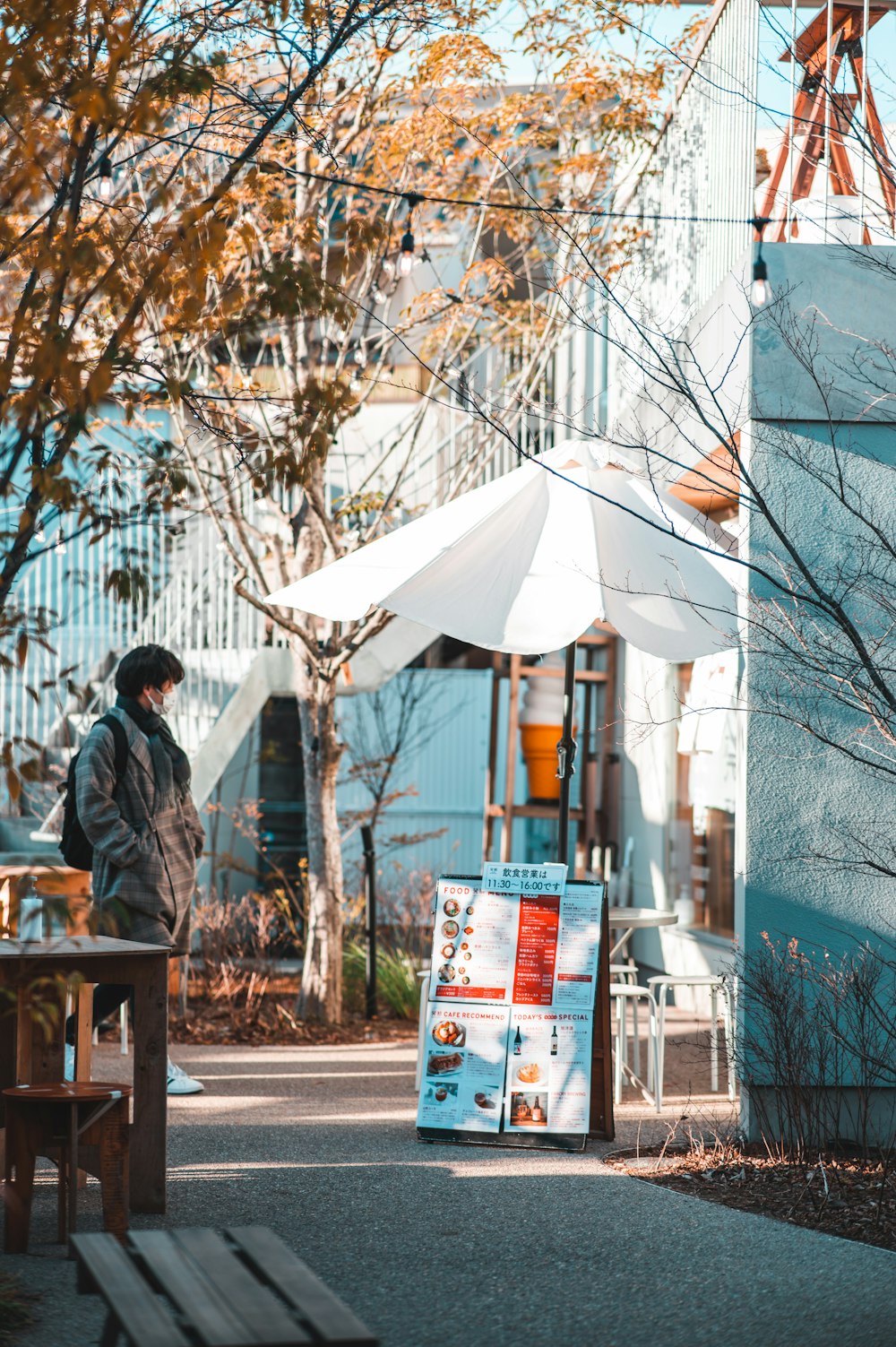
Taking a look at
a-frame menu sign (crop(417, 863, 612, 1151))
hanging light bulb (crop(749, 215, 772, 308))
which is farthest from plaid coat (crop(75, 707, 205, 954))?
hanging light bulb (crop(749, 215, 772, 308))

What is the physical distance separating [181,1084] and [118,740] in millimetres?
2002

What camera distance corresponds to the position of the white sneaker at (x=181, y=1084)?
24.3ft

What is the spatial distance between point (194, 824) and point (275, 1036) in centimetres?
261

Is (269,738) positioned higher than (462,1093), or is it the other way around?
(269,738)

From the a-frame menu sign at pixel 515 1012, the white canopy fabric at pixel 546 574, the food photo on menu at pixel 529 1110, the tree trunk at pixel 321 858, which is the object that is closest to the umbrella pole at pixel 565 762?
the a-frame menu sign at pixel 515 1012

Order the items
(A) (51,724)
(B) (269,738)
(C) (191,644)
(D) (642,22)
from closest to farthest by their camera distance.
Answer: (D) (642,22) → (C) (191,644) → (A) (51,724) → (B) (269,738)

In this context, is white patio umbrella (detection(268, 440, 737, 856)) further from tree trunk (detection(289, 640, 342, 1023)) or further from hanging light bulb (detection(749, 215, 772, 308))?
tree trunk (detection(289, 640, 342, 1023))

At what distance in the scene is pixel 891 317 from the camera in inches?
254

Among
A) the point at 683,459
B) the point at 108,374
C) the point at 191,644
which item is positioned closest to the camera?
the point at 108,374

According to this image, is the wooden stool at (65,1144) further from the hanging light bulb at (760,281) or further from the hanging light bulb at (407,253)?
the hanging light bulb at (407,253)

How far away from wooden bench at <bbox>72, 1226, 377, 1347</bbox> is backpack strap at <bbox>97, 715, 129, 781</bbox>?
143 inches

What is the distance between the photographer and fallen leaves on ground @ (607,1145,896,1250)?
17.0 ft

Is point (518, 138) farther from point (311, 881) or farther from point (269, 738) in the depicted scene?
point (269, 738)

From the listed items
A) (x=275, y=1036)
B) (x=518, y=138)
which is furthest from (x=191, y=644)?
(x=518, y=138)
